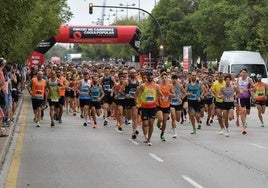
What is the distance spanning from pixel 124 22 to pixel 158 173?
10895 cm

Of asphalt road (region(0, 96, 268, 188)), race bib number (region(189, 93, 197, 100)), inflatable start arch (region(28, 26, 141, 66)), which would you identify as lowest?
asphalt road (region(0, 96, 268, 188))

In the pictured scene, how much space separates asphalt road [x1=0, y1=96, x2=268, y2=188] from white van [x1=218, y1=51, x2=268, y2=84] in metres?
15.7

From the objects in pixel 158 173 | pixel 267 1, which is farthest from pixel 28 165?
pixel 267 1

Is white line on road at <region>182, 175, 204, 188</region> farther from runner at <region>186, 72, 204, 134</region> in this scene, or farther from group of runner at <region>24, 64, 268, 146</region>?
runner at <region>186, 72, 204, 134</region>

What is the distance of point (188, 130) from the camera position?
22.0 m

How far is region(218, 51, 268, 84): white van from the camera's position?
1465 inches

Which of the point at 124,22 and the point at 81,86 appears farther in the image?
the point at 124,22

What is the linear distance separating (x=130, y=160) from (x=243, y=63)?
2419cm

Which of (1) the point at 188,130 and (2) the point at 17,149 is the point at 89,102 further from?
(2) the point at 17,149

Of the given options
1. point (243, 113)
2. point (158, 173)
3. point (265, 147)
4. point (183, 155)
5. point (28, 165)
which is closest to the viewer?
point (158, 173)

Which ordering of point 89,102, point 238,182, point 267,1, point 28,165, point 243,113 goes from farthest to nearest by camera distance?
1. point 267,1
2. point 89,102
3. point 243,113
4. point 28,165
5. point 238,182

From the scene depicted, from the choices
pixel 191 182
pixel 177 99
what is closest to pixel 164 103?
pixel 177 99

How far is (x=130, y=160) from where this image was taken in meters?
14.1

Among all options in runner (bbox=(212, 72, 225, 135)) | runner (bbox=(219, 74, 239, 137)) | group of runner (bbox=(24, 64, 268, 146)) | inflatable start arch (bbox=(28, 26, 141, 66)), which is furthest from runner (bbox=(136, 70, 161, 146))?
inflatable start arch (bbox=(28, 26, 141, 66))
